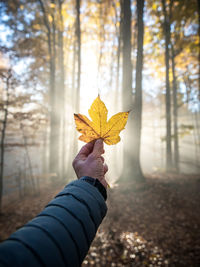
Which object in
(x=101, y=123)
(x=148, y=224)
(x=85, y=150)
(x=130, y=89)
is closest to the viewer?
(x=101, y=123)

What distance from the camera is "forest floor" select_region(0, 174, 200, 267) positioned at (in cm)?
258

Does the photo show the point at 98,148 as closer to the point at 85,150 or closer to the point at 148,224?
the point at 85,150

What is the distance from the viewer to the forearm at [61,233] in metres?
0.44

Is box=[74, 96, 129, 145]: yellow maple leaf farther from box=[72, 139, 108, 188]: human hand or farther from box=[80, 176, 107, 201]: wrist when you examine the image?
box=[80, 176, 107, 201]: wrist

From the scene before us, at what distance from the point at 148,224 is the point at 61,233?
3.99 meters

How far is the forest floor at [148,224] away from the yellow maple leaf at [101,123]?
1.29 m

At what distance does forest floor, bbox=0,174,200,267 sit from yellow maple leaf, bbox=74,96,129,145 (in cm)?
129

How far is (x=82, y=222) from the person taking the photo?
1.97 feet

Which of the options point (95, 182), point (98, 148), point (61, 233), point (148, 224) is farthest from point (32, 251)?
point (148, 224)

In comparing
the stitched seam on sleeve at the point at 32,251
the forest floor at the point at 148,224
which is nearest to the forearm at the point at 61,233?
the stitched seam on sleeve at the point at 32,251

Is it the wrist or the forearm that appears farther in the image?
the wrist

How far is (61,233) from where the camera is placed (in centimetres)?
52

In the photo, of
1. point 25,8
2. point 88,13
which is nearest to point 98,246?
point 88,13

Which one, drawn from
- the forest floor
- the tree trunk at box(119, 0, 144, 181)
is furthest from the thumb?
the forest floor
